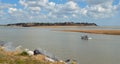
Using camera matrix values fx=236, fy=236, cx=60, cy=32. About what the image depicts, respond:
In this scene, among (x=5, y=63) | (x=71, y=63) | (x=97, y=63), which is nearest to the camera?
(x=5, y=63)

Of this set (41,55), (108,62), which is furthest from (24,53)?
(108,62)

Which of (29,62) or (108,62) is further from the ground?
(29,62)

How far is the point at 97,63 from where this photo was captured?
62.0ft

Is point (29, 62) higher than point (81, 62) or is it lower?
higher

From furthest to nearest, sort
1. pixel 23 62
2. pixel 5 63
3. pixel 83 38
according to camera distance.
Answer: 1. pixel 83 38
2. pixel 23 62
3. pixel 5 63

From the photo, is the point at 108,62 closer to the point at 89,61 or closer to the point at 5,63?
the point at 89,61

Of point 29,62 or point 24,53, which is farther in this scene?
point 24,53

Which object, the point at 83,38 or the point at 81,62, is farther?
the point at 83,38

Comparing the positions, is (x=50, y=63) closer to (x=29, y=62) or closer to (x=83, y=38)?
(x=29, y=62)

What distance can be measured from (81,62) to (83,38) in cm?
2751

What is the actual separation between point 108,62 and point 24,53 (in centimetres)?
698

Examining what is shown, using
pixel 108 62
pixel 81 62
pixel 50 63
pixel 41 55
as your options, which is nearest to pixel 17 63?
pixel 50 63

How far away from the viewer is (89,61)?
777 inches

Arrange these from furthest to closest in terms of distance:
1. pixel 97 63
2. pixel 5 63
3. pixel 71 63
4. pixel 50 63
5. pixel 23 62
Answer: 1. pixel 97 63
2. pixel 71 63
3. pixel 50 63
4. pixel 23 62
5. pixel 5 63
